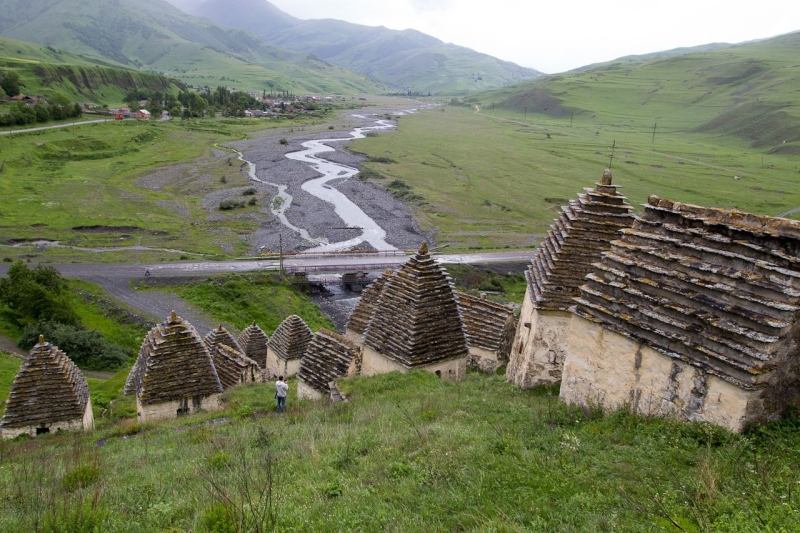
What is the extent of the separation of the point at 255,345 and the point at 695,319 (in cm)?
2274

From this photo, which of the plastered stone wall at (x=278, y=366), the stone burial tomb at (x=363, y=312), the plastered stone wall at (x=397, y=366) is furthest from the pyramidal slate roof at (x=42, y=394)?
the stone burial tomb at (x=363, y=312)

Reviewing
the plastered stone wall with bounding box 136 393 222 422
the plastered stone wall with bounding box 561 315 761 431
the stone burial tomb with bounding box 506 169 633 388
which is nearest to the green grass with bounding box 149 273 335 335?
the plastered stone wall with bounding box 136 393 222 422

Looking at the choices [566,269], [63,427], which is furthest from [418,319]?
[63,427]

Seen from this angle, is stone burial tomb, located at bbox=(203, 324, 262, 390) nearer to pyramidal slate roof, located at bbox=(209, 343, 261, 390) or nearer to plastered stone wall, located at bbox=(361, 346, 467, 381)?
pyramidal slate roof, located at bbox=(209, 343, 261, 390)

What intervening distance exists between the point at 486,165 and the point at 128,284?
82822mm

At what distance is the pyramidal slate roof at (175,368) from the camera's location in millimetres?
16641

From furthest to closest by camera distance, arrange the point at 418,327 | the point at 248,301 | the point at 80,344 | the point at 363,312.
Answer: the point at 248,301
the point at 80,344
the point at 363,312
the point at 418,327

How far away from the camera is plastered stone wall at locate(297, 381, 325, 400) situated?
1717 centimetres

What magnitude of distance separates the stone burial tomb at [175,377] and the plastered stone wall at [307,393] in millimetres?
2805

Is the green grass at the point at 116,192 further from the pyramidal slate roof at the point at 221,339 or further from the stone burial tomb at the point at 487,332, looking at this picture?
the stone burial tomb at the point at 487,332

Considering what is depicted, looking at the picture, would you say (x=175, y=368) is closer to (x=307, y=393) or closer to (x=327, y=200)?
(x=307, y=393)

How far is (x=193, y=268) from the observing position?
4988cm

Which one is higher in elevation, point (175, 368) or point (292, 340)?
point (175, 368)

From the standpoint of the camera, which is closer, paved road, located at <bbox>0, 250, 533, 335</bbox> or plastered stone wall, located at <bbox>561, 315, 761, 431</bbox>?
plastered stone wall, located at <bbox>561, 315, 761, 431</bbox>
